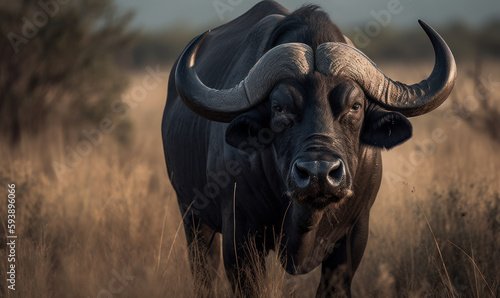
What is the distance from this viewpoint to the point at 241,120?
3393 millimetres

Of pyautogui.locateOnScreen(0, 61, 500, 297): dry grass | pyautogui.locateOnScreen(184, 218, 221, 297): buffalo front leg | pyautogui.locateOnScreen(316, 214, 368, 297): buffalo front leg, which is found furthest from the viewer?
pyautogui.locateOnScreen(184, 218, 221, 297): buffalo front leg

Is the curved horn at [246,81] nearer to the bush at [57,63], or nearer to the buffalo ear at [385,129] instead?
the buffalo ear at [385,129]

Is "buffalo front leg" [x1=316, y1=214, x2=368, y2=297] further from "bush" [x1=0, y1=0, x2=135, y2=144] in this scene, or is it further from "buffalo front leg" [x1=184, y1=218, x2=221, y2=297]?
"bush" [x1=0, y1=0, x2=135, y2=144]

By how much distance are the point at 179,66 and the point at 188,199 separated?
1.79 meters

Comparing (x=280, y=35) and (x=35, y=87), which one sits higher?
(x=280, y=35)

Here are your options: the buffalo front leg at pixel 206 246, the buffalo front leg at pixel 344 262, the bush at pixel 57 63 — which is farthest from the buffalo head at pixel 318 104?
the bush at pixel 57 63

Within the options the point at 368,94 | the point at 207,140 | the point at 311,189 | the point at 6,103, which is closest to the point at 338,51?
the point at 368,94

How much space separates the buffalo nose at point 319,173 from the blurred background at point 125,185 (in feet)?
2.53

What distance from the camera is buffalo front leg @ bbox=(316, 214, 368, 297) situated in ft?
13.0

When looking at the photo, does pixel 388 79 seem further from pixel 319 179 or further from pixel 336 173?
pixel 319 179

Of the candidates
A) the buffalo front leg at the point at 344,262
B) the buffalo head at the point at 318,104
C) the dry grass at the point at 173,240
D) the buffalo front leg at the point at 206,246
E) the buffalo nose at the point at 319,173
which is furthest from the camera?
the buffalo front leg at the point at 206,246

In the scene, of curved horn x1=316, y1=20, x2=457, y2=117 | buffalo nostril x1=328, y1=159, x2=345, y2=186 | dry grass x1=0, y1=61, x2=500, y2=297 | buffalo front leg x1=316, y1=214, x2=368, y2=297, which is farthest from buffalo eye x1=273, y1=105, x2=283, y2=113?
buffalo front leg x1=316, y1=214, x2=368, y2=297

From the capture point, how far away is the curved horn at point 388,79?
133 inches

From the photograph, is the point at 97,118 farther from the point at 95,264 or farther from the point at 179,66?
the point at 179,66
